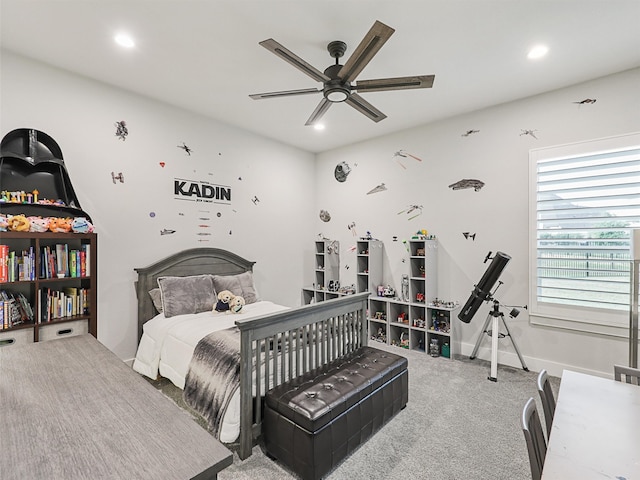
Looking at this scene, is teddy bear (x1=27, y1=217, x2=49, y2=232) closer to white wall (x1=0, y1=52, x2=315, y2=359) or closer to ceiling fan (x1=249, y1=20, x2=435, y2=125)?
white wall (x1=0, y1=52, x2=315, y2=359)

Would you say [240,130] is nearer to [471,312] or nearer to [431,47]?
[431,47]

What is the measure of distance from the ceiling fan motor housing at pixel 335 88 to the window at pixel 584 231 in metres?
2.36

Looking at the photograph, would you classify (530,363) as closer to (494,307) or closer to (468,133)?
(494,307)

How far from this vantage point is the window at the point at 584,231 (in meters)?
2.97

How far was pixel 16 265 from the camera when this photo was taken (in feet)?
8.34

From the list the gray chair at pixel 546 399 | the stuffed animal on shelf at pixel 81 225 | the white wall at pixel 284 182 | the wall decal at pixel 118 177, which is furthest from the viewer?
the wall decal at pixel 118 177

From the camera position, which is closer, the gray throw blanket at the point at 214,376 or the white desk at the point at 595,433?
the white desk at the point at 595,433

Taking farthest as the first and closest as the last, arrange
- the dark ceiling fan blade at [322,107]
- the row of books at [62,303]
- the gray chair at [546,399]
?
the row of books at [62,303] < the dark ceiling fan blade at [322,107] < the gray chair at [546,399]

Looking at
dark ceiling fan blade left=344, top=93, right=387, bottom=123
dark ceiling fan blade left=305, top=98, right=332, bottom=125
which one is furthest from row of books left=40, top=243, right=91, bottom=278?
dark ceiling fan blade left=344, top=93, right=387, bottom=123

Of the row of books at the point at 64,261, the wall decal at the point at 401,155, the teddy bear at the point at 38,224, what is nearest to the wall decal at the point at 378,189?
the wall decal at the point at 401,155

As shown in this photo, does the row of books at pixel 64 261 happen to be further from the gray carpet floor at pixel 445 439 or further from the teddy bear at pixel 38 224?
the gray carpet floor at pixel 445 439

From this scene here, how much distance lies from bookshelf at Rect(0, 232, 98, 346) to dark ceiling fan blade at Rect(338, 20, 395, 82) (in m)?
2.61

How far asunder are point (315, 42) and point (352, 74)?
0.61 meters

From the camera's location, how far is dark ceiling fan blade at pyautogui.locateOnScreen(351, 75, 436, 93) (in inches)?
86.5
